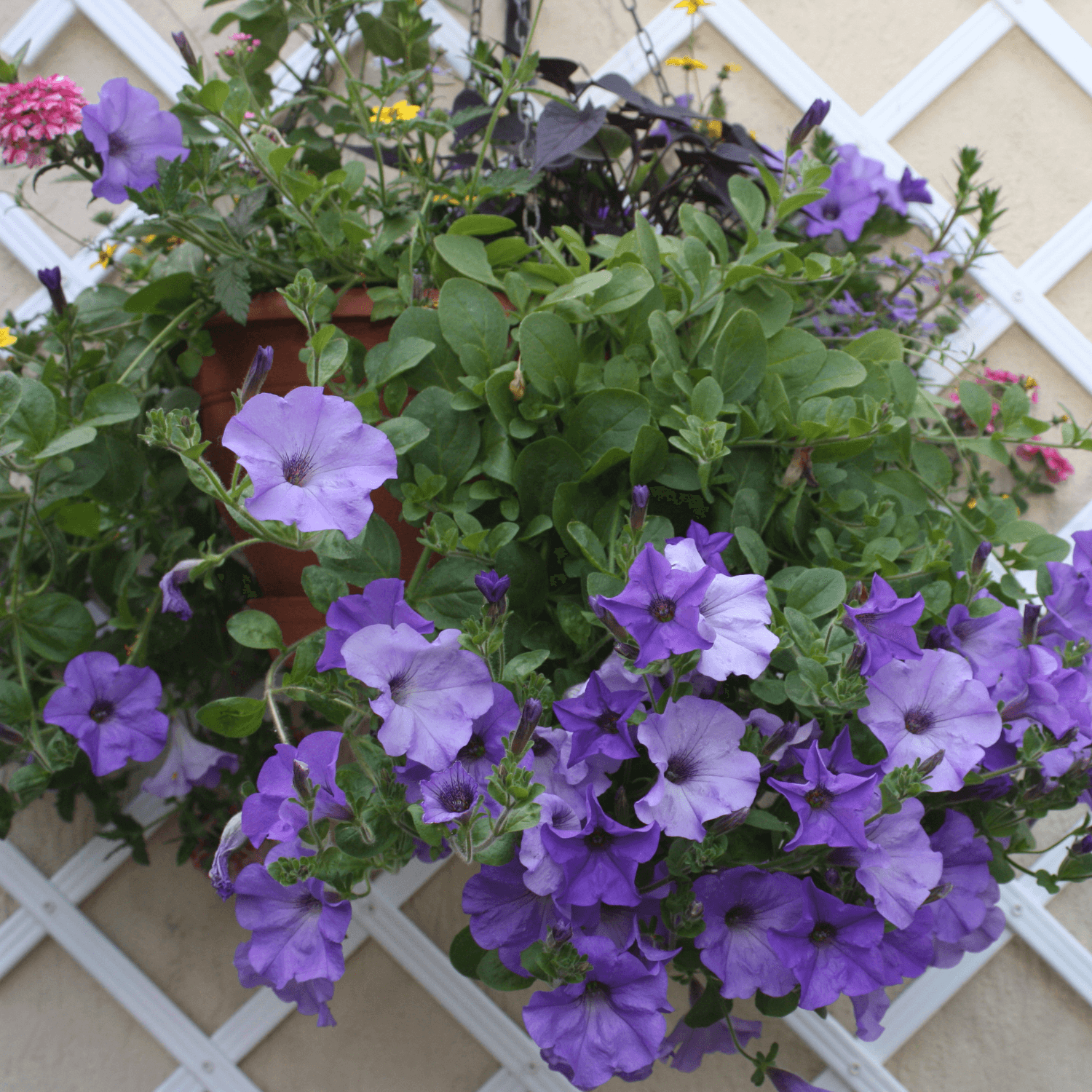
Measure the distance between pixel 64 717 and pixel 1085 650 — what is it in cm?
71

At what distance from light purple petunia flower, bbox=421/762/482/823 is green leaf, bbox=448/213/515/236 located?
386 millimetres

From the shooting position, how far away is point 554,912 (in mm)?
487

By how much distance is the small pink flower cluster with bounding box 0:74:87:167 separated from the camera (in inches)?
22.2

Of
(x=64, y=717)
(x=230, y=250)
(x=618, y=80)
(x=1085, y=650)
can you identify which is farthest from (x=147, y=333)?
(x=1085, y=650)

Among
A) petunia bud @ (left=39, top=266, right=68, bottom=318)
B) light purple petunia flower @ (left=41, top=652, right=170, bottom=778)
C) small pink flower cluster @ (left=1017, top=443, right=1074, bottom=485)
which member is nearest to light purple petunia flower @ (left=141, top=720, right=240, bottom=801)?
light purple petunia flower @ (left=41, top=652, right=170, bottom=778)

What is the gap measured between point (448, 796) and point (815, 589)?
259 mm

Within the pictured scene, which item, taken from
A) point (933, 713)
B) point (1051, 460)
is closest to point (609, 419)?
point (933, 713)

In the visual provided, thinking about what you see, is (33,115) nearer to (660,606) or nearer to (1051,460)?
(660,606)

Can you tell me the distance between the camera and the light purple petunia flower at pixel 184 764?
74 cm

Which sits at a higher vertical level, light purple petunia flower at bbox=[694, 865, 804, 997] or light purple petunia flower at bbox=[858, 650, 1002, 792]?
light purple petunia flower at bbox=[858, 650, 1002, 792]

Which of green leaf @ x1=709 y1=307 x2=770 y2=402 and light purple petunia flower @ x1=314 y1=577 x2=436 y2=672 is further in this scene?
green leaf @ x1=709 y1=307 x2=770 y2=402

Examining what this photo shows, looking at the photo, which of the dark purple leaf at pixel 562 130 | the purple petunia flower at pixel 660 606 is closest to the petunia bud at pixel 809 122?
the dark purple leaf at pixel 562 130

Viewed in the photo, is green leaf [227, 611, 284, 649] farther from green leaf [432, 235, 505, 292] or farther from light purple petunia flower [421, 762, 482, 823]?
green leaf [432, 235, 505, 292]

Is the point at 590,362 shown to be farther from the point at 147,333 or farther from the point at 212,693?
the point at 212,693
